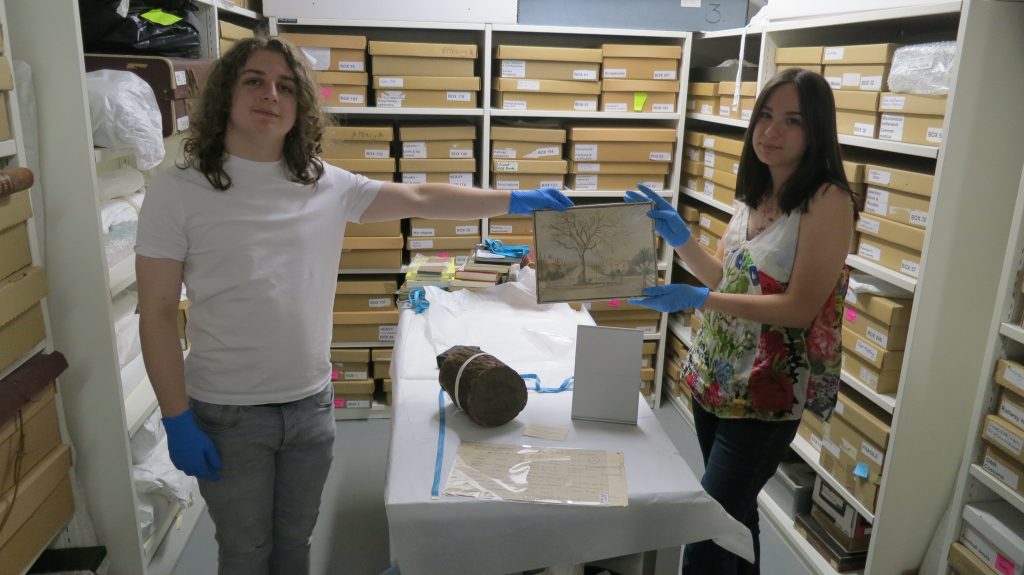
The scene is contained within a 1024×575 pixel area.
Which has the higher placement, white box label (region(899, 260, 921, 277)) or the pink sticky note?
Answer: white box label (region(899, 260, 921, 277))

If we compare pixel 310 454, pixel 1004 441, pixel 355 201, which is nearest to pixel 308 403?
pixel 310 454

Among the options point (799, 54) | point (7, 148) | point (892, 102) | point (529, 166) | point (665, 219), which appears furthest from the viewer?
point (529, 166)

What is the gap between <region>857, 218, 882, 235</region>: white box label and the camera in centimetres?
203

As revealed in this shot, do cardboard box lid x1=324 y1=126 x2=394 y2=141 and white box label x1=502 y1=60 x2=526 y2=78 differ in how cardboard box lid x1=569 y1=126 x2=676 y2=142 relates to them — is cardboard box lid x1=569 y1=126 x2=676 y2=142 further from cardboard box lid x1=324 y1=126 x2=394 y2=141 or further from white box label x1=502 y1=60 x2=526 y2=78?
cardboard box lid x1=324 y1=126 x2=394 y2=141

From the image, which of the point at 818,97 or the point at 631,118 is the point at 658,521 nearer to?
the point at 818,97

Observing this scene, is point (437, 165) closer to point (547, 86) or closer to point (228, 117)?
point (547, 86)

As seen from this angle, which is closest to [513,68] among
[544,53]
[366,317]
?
[544,53]

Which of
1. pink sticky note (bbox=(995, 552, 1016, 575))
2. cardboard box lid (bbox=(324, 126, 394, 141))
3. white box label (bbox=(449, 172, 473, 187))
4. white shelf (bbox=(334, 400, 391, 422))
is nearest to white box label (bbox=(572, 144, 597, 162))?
white box label (bbox=(449, 172, 473, 187))

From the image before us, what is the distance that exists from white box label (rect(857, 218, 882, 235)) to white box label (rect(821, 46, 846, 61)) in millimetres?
507

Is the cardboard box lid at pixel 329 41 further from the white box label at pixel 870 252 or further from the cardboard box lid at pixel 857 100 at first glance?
the white box label at pixel 870 252

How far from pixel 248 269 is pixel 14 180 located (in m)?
0.49

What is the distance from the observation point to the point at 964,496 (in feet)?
5.71

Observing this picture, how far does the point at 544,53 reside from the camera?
300 cm

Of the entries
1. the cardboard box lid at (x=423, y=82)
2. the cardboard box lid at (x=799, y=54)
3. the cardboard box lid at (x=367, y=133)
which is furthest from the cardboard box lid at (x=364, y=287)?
the cardboard box lid at (x=799, y=54)
